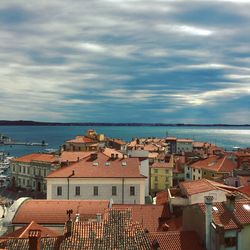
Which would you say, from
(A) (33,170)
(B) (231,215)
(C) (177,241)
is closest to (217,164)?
(A) (33,170)

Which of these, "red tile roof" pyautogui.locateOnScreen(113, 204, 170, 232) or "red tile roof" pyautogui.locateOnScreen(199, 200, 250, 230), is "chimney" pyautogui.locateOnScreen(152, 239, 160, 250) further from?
"red tile roof" pyautogui.locateOnScreen(113, 204, 170, 232)

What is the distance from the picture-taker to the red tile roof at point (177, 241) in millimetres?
27734

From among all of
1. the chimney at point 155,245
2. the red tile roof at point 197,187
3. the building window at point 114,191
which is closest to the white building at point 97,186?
the building window at point 114,191

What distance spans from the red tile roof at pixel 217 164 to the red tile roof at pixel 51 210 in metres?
59.1

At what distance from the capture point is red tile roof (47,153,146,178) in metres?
59.6

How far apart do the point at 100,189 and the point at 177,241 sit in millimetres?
31779

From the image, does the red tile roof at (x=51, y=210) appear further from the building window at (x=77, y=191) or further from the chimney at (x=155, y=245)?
the building window at (x=77, y=191)

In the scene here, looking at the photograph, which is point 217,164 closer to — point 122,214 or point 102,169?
point 102,169

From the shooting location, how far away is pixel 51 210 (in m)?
39.8

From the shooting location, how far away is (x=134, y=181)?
5938cm

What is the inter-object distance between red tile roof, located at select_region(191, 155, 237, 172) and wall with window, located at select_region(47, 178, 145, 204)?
40.1m

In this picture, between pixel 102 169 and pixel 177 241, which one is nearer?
pixel 177 241

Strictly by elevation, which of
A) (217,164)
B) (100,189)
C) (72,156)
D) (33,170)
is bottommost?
(33,170)

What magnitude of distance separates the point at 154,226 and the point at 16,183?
240ft
